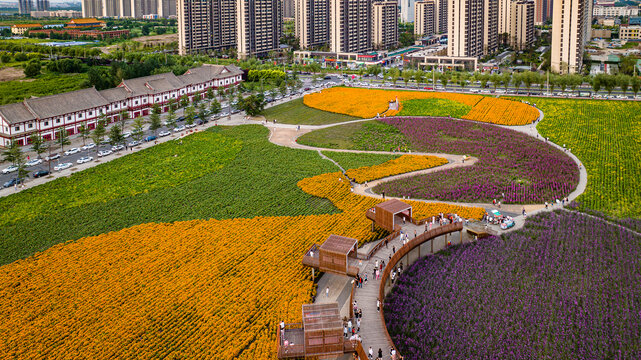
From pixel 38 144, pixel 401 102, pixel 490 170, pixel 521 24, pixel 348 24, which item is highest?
pixel 521 24

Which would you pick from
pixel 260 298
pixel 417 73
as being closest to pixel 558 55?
pixel 417 73

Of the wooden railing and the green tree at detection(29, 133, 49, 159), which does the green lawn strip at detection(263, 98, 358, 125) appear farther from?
the wooden railing

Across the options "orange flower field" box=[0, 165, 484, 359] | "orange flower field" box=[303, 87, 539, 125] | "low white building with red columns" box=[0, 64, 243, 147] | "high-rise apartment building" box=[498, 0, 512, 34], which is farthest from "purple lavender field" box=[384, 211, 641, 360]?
"high-rise apartment building" box=[498, 0, 512, 34]

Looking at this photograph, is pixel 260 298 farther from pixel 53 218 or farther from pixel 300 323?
pixel 53 218

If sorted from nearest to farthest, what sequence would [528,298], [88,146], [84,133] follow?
1. [528,298]
2. [88,146]
3. [84,133]

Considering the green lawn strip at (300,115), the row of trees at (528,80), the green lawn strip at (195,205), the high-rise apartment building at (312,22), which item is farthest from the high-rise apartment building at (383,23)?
the green lawn strip at (195,205)

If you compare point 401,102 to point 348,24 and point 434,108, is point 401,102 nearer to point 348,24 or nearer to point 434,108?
point 434,108

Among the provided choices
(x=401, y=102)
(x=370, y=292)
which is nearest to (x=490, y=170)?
(x=370, y=292)

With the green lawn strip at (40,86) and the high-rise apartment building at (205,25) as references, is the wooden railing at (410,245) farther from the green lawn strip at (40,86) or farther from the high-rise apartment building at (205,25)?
the high-rise apartment building at (205,25)
